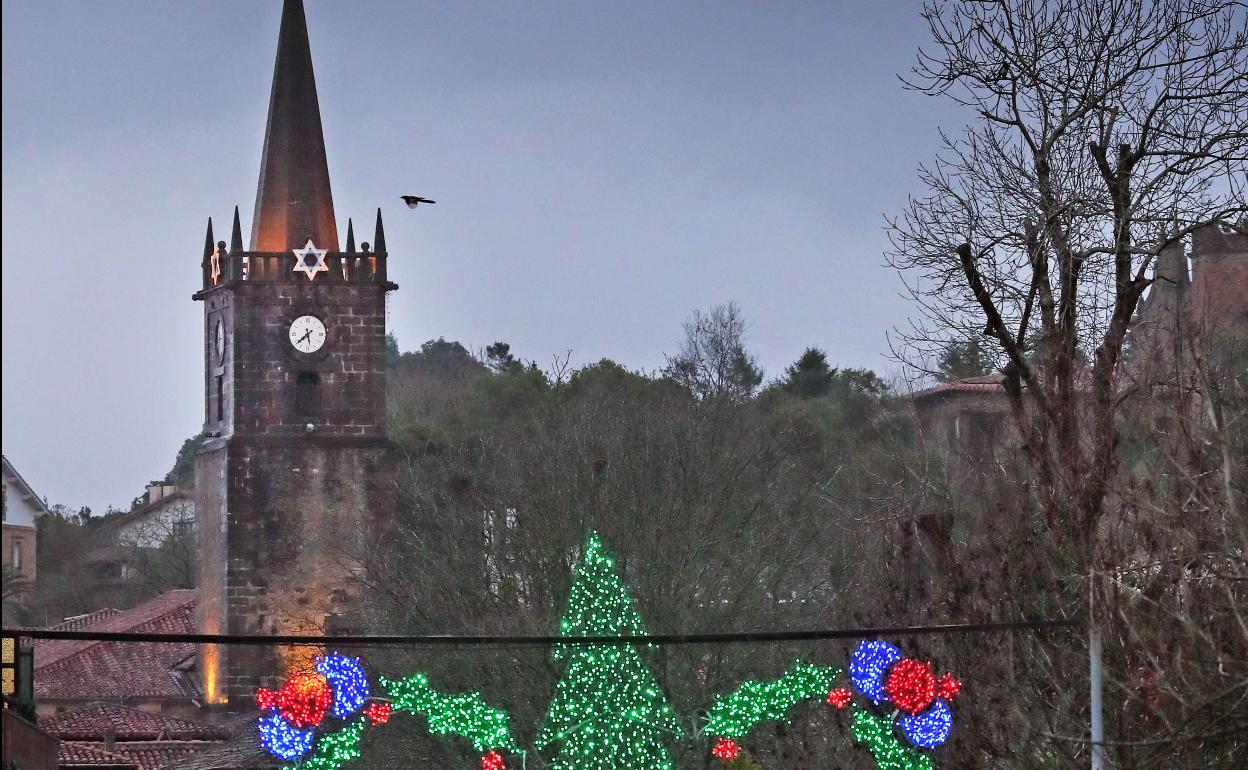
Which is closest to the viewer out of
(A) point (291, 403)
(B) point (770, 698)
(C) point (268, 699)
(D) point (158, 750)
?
(C) point (268, 699)

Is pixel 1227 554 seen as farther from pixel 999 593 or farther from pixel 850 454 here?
pixel 850 454

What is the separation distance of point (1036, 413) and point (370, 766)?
59.1ft

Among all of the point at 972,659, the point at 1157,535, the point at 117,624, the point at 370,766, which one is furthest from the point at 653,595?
the point at 117,624

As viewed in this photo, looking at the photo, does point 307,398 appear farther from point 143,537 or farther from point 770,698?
point 143,537

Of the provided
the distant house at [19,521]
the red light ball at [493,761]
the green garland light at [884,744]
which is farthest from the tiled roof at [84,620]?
the distant house at [19,521]

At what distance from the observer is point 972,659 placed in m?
12.7

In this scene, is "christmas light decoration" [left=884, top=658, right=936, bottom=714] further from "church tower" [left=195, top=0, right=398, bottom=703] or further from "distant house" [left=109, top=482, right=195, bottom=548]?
"distant house" [left=109, top=482, right=195, bottom=548]

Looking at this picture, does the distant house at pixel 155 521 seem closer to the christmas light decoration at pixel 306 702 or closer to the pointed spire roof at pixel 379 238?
the pointed spire roof at pixel 379 238

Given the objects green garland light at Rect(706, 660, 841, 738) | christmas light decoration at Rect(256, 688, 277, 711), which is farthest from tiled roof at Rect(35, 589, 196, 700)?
christmas light decoration at Rect(256, 688, 277, 711)

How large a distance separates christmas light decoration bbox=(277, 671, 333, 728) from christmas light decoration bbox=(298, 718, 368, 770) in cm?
64

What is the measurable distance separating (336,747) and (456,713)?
2.30 ft

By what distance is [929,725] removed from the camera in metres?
10.4

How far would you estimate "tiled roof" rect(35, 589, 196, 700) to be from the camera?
178ft

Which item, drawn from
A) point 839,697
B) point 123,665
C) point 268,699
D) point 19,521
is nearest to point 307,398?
point 123,665
